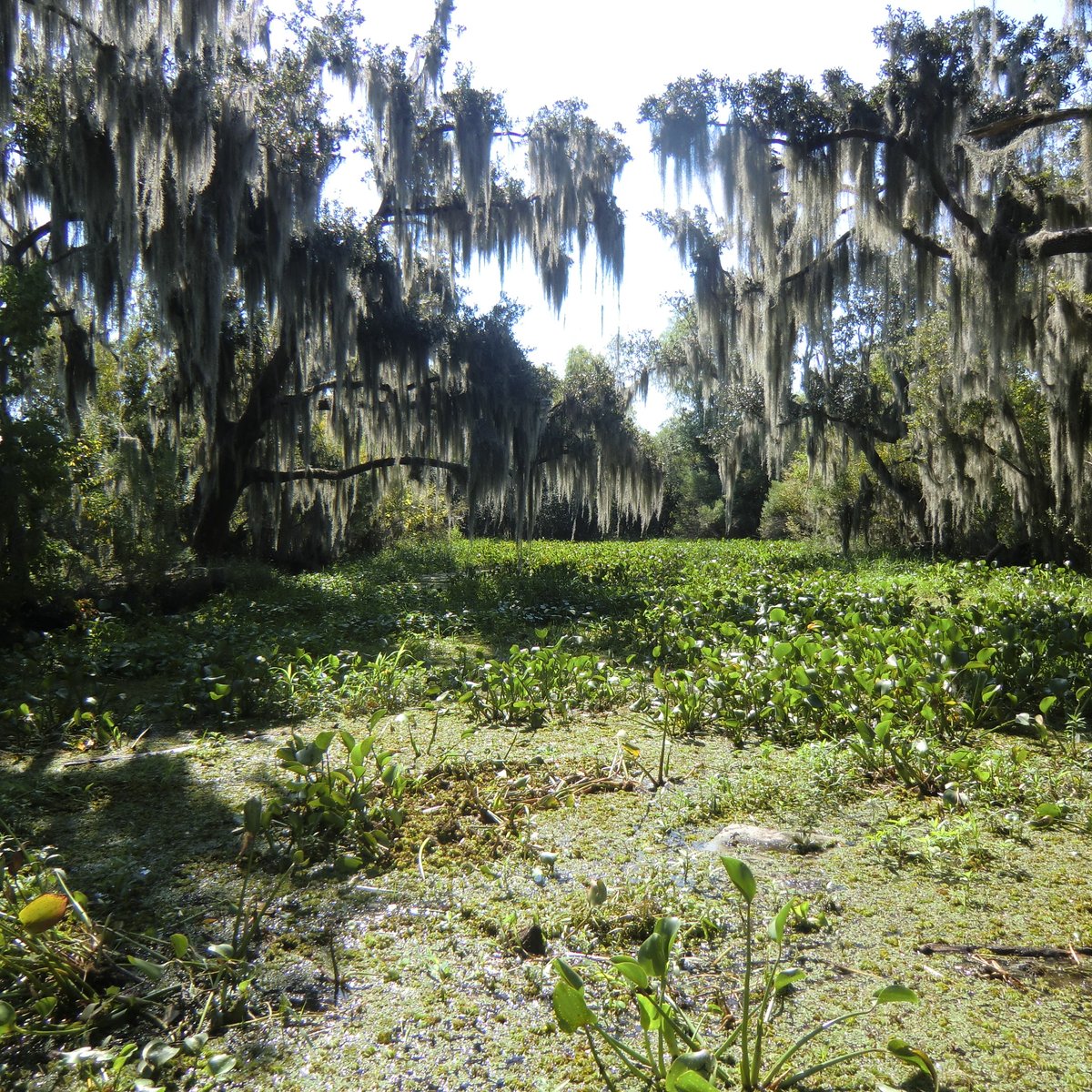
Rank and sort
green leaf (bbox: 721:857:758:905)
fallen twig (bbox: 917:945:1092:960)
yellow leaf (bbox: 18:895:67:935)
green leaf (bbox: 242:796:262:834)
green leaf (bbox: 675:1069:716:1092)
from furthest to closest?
green leaf (bbox: 242:796:262:834) → fallen twig (bbox: 917:945:1092:960) → yellow leaf (bbox: 18:895:67:935) → green leaf (bbox: 721:857:758:905) → green leaf (bbox: 675:1069:716:1092)

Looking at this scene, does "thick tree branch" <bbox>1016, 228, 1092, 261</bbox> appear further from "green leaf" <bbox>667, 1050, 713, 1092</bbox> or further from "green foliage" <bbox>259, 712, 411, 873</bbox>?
"green leaf" <bbox>667, 1050, 713, 1092</bbox>

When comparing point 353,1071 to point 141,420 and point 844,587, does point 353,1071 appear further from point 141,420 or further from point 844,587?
point 141,420

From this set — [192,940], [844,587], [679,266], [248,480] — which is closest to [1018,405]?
[679,266]

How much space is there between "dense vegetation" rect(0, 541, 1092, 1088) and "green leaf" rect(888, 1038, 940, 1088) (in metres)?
0.09

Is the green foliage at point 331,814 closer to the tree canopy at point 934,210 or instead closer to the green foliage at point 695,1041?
the green foliage at point 695,1041

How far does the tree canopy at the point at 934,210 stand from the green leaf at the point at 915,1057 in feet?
22.9

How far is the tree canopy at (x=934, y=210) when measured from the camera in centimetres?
800

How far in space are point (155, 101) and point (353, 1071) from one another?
1006 cm

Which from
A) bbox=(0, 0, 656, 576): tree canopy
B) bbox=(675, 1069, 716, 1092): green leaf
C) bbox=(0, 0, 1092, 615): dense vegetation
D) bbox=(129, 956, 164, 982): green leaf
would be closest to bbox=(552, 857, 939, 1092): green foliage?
bbox=(675, 1069, 716, 1092): green leaf

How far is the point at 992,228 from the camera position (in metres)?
7.89

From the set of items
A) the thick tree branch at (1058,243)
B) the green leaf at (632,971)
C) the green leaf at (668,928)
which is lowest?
the green leaf at (632,971)

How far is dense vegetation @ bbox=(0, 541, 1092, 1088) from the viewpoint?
166 centimetres

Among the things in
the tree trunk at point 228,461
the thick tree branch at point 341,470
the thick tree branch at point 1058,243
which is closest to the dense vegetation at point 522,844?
the thick tree branch at point 1058,243

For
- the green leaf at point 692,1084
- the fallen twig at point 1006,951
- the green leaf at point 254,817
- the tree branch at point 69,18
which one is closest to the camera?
the green leaf at point 692,1084
